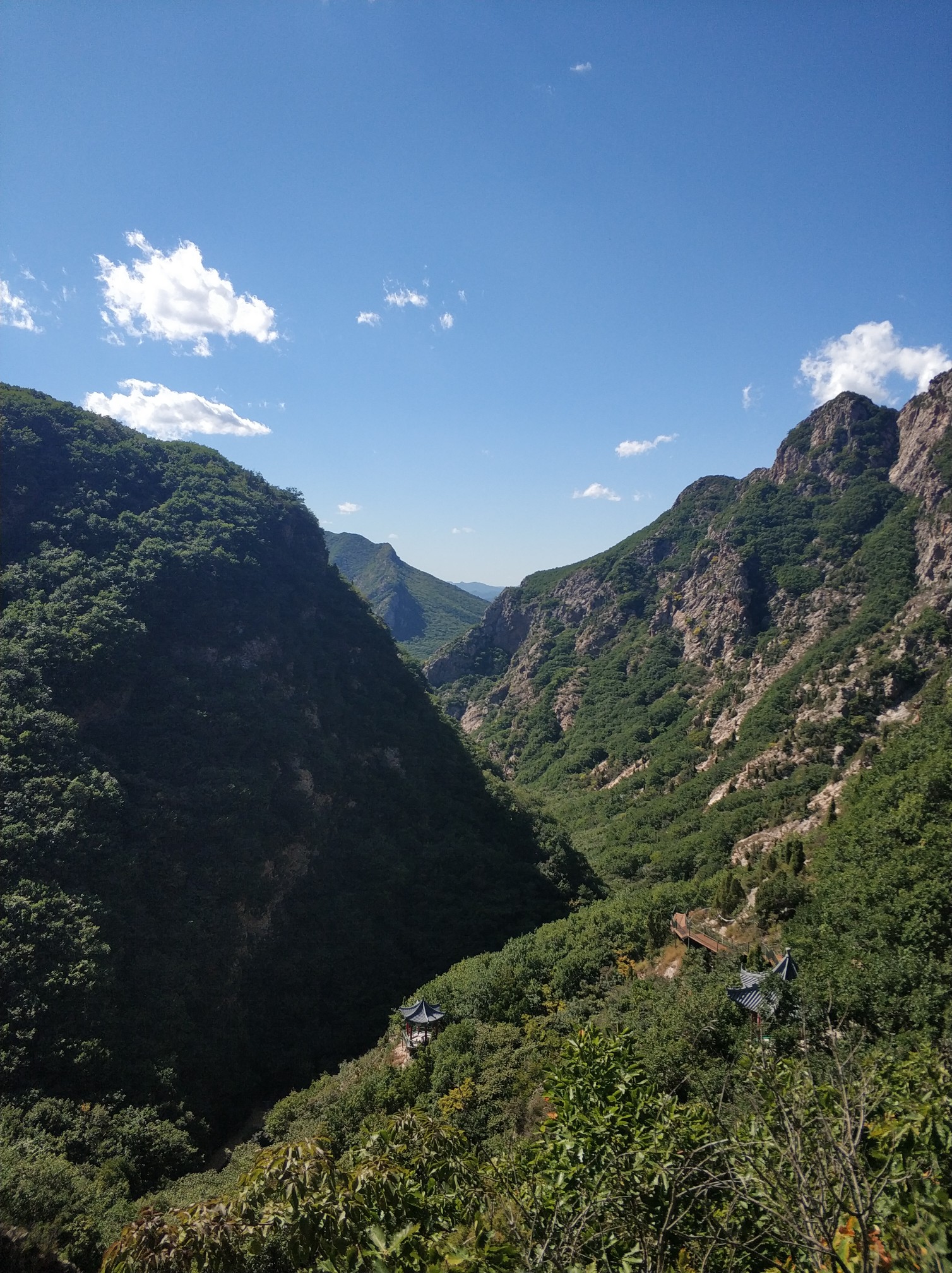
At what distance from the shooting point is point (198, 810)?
3906 centimetres

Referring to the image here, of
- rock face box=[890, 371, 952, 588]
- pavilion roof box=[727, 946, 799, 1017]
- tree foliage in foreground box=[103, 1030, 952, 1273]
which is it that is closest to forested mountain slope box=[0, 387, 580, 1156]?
pavilion roof box=[727, 946, 799, 1017]

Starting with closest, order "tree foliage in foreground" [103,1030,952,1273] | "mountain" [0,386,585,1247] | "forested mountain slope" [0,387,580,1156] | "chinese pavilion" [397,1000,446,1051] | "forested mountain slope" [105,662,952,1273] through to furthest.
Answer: "tree foliage in foreground" [103,1030,952,1273]
"forested mountain slope" [105,662,952,1273]
"chinese pavilion" [397,1000,446,1051]
"mountain" [0,386,585,1247]
"forested mountain slope" [0,387,580,1156]

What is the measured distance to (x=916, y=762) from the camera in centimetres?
2927

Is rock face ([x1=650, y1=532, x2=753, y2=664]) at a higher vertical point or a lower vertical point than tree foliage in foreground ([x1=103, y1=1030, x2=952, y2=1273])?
higher

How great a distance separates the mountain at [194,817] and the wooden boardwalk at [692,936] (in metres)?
17.9

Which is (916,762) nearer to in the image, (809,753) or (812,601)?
(809,753)

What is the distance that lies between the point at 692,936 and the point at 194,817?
30.4 metres

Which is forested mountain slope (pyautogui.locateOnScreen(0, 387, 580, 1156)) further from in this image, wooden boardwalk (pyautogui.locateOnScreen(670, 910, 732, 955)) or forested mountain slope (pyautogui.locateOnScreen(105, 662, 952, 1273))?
wooden boardwalk (pyautogui.locateOnScreen(670, 910, 732, 955))

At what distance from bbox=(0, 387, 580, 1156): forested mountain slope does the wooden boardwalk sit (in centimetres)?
1815

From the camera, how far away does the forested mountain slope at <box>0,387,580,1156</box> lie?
28.5 metres

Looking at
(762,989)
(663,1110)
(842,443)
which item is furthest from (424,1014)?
(842,443)

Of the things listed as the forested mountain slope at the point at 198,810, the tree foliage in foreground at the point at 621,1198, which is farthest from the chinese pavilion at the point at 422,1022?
the tree foliage in foreground at the point at 621,1198

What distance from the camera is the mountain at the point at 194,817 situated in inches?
1082

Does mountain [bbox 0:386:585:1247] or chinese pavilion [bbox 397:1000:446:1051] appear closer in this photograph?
chinese pavilion [bbox 397:1000:446:1051]
